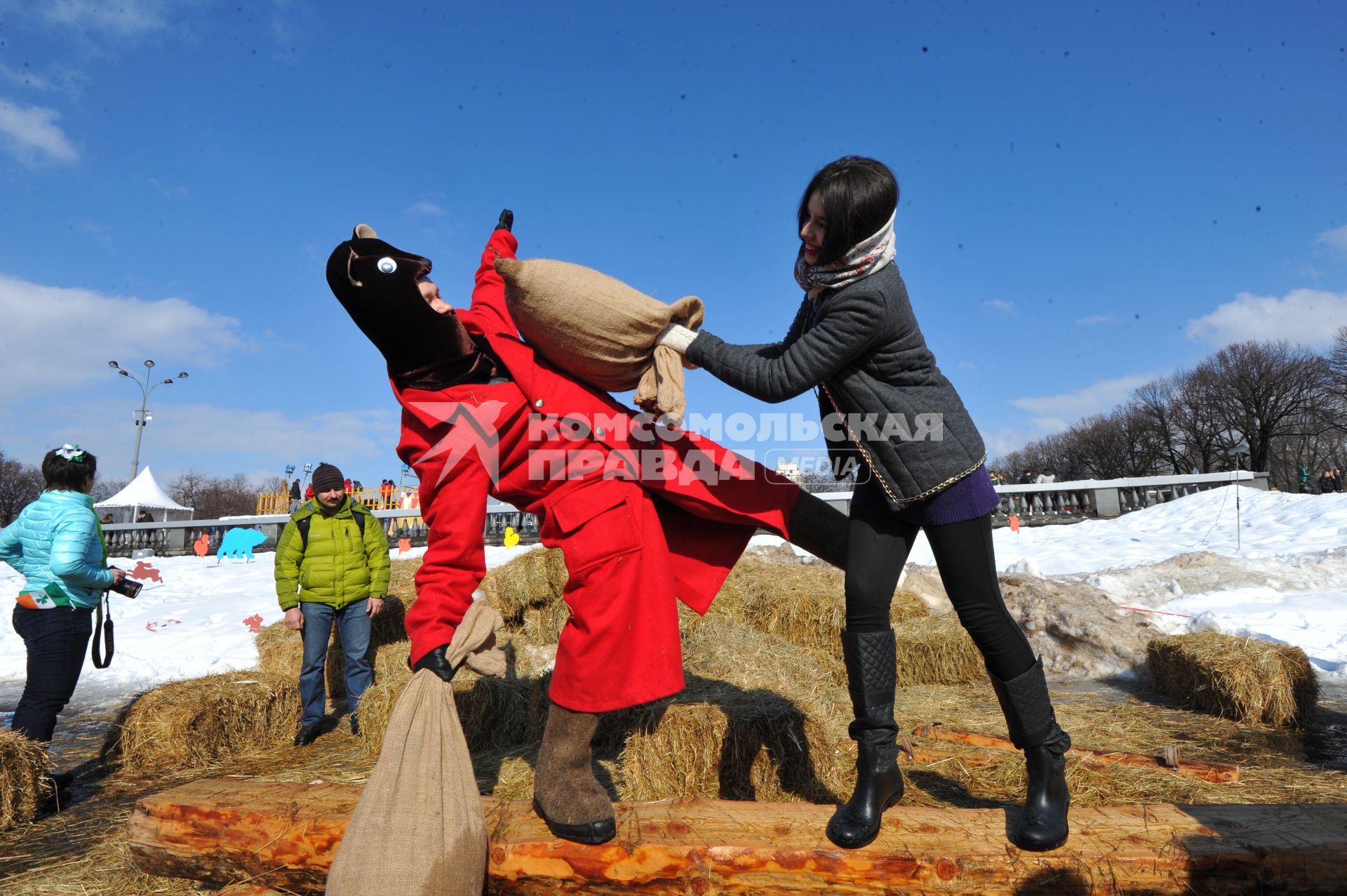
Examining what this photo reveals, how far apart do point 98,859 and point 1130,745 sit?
Result: 5.31m

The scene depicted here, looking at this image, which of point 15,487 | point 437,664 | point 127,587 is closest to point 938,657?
point 437,664

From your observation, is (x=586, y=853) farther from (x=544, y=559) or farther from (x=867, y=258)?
(x=544, y=559)

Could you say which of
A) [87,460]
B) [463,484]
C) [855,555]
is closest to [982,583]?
[855,555]

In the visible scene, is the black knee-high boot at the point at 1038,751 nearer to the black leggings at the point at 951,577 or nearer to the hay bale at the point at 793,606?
the black leggings at the point at 951,577

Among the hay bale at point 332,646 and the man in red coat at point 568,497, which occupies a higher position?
the man in red coat at point 568,497

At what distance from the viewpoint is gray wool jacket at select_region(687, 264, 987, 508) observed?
2.22 m

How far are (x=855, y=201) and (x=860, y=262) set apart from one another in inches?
7.0

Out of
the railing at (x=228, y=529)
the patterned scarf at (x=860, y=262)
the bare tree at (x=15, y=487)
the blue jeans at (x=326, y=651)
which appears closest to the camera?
the patterned scarf at (x=860, y=262)

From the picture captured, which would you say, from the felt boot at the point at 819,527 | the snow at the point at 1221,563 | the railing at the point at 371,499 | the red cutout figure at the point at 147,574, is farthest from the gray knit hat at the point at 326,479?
the railing at the point at 371,499

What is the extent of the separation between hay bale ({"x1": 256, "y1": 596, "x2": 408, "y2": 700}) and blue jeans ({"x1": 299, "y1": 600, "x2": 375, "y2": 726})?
1058 mm

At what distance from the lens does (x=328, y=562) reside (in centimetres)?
595

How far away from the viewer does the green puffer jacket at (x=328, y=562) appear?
5910 millimetres

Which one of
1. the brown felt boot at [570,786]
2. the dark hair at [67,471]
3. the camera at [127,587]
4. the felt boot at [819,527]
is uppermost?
the dark hair at [67,471]

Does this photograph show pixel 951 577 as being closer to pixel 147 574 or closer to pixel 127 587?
pixel 127 587
